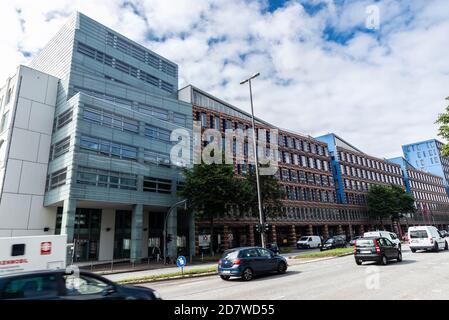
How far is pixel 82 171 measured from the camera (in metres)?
27.6

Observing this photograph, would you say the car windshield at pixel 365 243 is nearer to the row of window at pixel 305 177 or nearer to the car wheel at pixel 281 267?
the car wheel at pixel 281 267

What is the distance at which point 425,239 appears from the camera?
2356 cm

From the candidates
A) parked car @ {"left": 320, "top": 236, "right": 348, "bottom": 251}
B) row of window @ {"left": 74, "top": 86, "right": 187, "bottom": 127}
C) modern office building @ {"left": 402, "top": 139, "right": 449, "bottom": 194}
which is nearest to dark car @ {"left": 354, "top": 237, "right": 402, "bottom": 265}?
parked car @ {"left": 320, "top": 236, "right": 348, "bottom": 251}

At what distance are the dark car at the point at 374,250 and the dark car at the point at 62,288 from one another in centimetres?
1348

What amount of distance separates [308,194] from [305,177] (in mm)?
3240

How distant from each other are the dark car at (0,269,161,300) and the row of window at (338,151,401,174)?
6380 centimetres

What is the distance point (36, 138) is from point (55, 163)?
11.2 ft

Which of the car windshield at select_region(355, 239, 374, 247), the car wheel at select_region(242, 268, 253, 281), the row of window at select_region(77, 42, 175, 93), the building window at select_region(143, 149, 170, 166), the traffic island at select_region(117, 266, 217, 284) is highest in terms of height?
the row of window at select_region(77, 42, 175, 93)

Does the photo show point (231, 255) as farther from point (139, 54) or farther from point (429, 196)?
point (429, 196)

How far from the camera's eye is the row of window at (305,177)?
50966 mm

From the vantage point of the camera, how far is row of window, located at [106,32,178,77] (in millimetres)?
38625

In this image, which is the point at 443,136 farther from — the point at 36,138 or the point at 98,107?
the point at 36,138

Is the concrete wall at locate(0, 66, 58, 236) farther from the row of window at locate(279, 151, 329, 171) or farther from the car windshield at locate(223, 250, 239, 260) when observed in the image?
the row of window at locate(279, 151, 329, 171)
